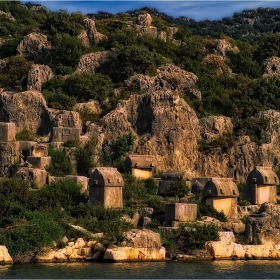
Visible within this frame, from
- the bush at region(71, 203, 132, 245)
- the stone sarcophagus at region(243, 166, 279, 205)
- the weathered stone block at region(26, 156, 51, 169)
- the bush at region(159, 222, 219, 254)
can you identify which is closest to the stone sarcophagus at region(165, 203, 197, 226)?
the bush at region(159, 222, 219, 254)

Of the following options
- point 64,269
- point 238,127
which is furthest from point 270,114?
point 64,269

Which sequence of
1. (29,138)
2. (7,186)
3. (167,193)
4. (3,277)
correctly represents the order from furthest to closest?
(29,138)
(167,193)
(7,186)
(3,277)

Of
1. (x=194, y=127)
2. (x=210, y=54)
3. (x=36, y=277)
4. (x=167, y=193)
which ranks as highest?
(x=210, y=54)

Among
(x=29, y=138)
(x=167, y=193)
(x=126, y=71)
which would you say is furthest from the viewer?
(x=126, y=71)

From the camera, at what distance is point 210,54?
2960 inches

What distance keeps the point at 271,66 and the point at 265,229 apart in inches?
970

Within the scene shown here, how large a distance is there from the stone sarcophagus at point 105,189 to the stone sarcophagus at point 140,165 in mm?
5000

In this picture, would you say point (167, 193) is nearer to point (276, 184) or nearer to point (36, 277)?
point (276, 184)

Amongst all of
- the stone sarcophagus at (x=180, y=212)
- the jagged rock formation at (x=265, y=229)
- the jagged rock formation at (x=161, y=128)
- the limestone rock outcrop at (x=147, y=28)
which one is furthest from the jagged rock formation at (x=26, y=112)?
the jagged rock formation at (x=265, y=229)

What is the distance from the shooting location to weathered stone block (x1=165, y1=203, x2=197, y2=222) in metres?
50.0

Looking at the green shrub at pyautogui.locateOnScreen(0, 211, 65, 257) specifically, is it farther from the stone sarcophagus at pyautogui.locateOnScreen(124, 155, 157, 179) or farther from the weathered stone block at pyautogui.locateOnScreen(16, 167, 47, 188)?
the stone sarcophagus at pyautogui.locateOnScreen(124, 155, 157, 179)

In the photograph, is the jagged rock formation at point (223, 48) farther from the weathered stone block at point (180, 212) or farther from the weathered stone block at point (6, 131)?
the weathered stone block at point (180, 212)

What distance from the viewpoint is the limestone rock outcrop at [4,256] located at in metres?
44.5

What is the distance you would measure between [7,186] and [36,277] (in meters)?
11.0
